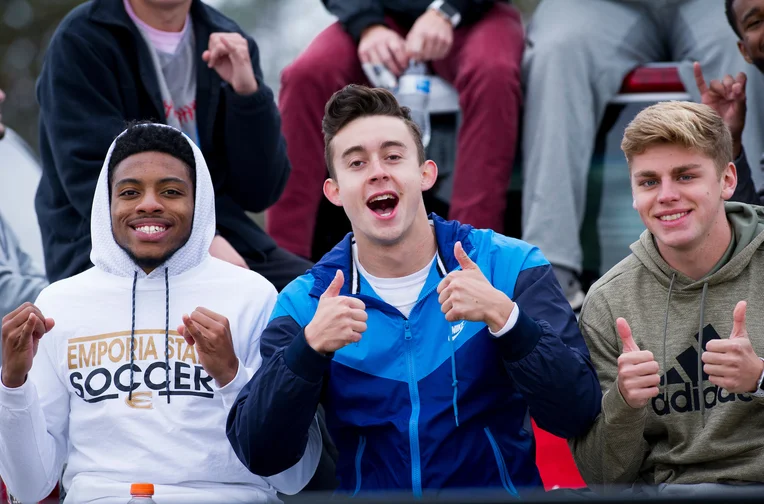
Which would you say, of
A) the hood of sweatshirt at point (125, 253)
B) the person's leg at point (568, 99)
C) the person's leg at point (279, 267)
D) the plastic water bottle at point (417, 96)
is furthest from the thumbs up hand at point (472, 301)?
the plastic water bottle at point (417, 96)

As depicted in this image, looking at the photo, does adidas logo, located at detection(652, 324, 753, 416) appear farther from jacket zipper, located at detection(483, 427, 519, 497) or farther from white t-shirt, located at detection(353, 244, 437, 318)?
white t-shirt, located at detection(353, 244, 437, 318)

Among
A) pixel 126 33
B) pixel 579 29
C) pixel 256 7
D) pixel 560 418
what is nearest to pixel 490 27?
pixel 579 29

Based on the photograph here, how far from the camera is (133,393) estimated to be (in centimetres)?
297

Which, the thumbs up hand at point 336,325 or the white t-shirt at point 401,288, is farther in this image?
the white t-shirt at point 401,288

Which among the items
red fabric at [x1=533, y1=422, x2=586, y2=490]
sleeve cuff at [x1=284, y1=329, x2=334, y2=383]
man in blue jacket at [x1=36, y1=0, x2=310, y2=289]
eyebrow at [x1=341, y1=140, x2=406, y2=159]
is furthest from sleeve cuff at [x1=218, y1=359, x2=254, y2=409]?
red fabric at [x1=533, y1=422, x2=586, y2=490]

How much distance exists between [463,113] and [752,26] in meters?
1.01

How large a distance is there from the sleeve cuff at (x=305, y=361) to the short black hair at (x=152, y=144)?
30.8 inches

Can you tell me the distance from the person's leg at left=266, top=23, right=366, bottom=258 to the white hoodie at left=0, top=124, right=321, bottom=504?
3.32ft

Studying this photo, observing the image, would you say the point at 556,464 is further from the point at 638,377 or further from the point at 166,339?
the point at 166,339

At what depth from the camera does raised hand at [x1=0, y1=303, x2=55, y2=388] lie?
272 centimetres

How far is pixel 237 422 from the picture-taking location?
278 cm

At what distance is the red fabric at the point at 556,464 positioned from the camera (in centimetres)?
343

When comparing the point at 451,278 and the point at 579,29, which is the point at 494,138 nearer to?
the point at 579,29

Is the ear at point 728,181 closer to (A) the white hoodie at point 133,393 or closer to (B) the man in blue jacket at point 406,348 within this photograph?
(B) the man in blue jacket at point 406,348
